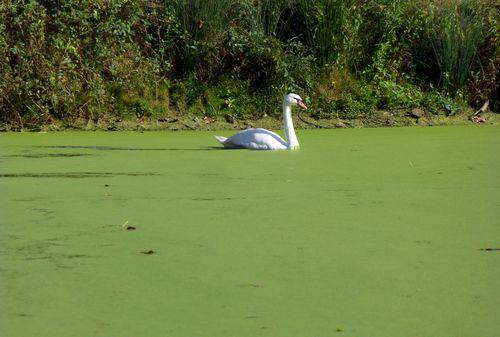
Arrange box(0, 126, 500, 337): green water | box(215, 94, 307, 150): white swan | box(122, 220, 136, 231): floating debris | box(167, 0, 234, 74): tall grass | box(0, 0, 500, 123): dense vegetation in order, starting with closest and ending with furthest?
box(0, 126, 500, 337): green water
box(122, 220, 136, 231): floating debris
box(215, 94, 307, 150): white swan
box(0, 0, 500, 123): dense vegetation
box(167, 0, 234, 74): tall grass

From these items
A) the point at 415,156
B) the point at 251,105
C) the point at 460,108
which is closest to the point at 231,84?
the point at 251,105

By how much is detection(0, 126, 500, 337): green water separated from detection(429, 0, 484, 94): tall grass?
3.44 meters

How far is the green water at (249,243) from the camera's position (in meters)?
3.44

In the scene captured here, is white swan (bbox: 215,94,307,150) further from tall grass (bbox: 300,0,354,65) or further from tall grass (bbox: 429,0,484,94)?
tall grass (bbox: 429,0,484,94)

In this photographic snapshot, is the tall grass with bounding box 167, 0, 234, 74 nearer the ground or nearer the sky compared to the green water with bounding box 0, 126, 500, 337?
nearer the sky

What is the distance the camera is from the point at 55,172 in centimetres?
695

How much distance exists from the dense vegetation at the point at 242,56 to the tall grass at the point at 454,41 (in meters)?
0.01

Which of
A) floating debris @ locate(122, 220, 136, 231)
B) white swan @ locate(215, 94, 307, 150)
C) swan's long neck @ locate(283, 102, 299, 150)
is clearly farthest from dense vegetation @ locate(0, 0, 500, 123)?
floating debris @ locate(122, 220, 136, 231)

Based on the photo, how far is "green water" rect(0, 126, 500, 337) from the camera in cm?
344

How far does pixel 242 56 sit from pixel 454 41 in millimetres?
2314

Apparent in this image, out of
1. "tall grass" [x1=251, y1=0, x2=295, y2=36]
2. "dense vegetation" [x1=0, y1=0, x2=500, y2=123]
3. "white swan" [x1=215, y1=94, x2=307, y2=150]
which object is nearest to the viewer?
"white swan" [x1=215, y1=94, x2=307, y2=150]

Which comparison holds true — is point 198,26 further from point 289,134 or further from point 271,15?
point 289,134

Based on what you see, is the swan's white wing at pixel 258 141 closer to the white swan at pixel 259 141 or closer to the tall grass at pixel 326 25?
the white swan at pixel 259 141

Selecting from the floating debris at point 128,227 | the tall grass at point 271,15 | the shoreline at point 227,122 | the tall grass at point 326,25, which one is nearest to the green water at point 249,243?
the floating debris at point 128,227
